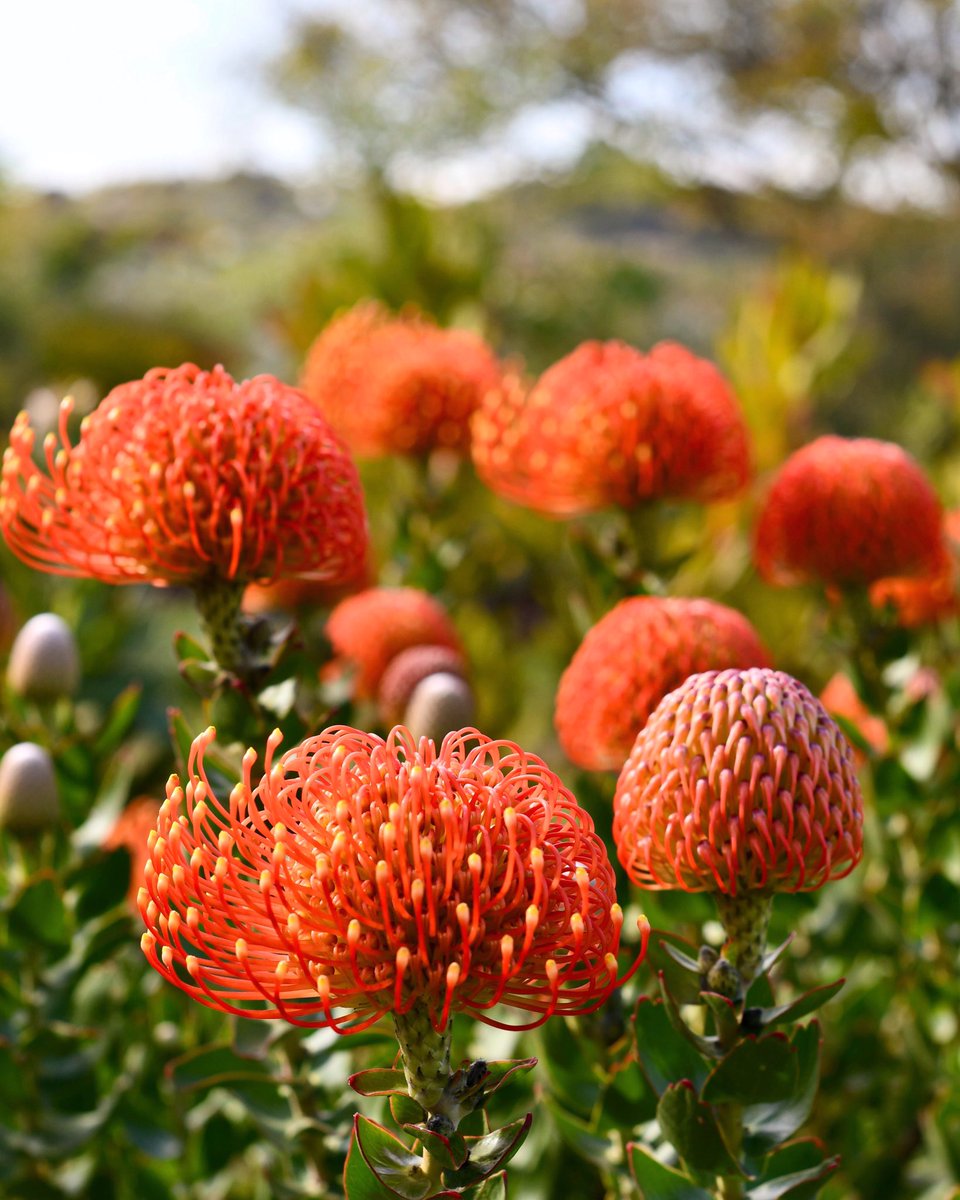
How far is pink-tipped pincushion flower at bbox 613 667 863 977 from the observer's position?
920mm

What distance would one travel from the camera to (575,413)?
1613 millimetres

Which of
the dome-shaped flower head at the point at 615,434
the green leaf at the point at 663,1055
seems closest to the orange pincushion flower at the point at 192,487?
the dome-shaped flower head at the point at 615,434

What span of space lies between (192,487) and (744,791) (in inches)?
22.5

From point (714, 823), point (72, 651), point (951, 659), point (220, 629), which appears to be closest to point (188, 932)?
point (714, 823)

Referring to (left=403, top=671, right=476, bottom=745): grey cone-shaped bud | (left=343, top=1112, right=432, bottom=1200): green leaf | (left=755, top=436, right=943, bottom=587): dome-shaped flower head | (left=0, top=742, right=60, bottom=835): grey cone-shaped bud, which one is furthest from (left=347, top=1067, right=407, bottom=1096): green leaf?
(left=755, top=436, right=943, bottom=587): dome-shaped flower head

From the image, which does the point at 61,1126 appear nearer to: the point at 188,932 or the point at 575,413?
the point at 188,932

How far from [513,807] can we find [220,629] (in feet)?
1.72

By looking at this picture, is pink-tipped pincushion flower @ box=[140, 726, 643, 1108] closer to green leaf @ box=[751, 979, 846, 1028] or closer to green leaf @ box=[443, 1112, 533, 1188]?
green leaf @ box=[443, 1112, 533, 1188]

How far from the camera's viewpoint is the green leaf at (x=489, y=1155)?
33.0 inches

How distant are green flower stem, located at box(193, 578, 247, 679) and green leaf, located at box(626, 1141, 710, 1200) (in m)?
0.59

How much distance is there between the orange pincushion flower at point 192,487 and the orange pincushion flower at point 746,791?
44 cm

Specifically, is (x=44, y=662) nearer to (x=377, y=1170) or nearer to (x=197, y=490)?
(x=197, y=490)

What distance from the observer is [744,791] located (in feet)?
3.00

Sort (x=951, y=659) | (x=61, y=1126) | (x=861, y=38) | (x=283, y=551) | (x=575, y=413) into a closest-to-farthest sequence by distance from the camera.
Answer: (x=283, y=551), (x=61, y=1126), (x=575, y=413), (x=951, y=659), (x=861, y=38)
